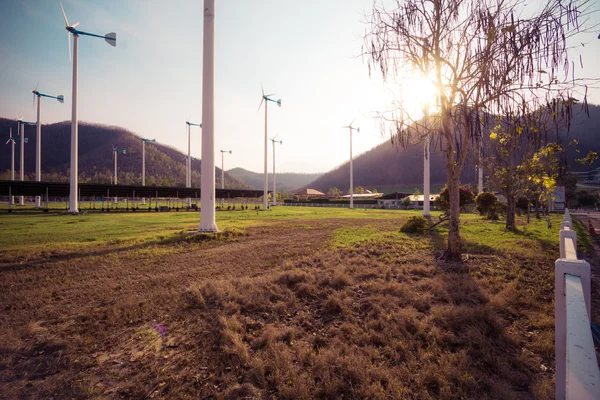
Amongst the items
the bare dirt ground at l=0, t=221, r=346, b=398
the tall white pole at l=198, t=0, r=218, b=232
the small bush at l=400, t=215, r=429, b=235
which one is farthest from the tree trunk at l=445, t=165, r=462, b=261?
the tall white pole at l=198, t=0, r=218, b=232

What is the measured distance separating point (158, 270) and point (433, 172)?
679 feet

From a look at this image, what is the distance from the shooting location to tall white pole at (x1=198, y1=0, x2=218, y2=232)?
17125 mm

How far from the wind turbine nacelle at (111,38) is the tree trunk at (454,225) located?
39111 mm

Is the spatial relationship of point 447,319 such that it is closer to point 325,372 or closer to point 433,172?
point 325,372

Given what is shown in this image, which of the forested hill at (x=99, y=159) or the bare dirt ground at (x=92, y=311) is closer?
the bare dirt ground at (x=92, y=311)

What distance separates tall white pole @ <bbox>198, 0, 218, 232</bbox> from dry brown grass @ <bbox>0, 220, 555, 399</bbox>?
8.41m

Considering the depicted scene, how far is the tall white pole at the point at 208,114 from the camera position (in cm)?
1712

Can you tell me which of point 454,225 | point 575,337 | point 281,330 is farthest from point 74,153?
point 575,337

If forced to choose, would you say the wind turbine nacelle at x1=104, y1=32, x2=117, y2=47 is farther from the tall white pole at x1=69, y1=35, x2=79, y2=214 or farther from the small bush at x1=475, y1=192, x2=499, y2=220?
the small bush at x1=475, y1=192, x2=499, y2=220

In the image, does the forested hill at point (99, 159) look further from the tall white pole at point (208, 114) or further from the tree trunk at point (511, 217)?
the tree trunk at point (511, 217)

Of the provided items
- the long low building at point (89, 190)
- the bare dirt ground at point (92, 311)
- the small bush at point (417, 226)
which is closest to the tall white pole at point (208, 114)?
the bare dirt ground at point (92, 311)

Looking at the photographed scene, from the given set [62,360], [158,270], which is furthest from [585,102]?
[158,270]

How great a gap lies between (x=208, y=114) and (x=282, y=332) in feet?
49.5

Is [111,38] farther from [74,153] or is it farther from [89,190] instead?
[89,190]
